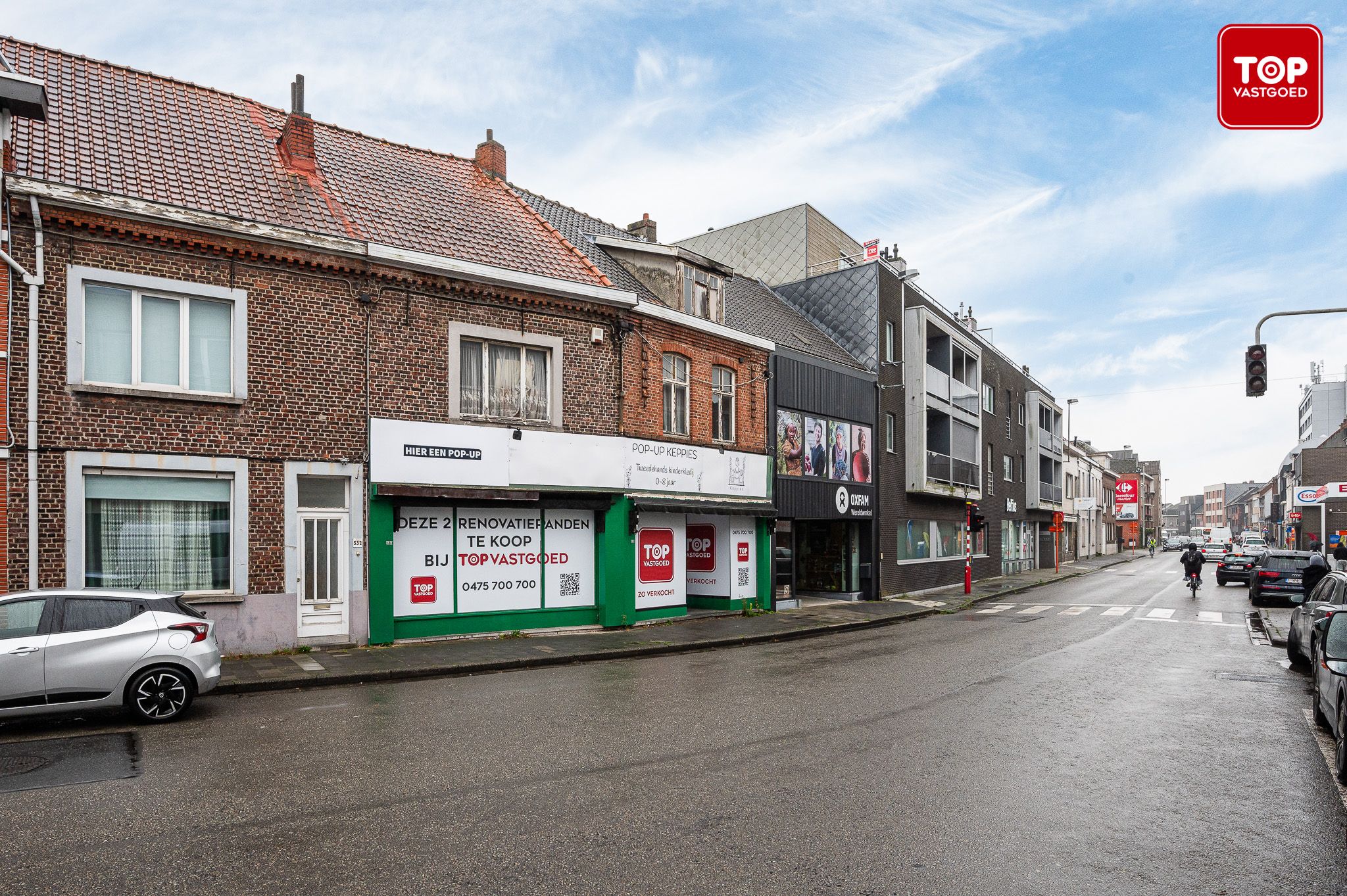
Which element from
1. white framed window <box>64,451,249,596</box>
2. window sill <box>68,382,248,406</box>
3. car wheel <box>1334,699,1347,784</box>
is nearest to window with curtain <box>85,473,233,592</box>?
white framed window <box>64,451,249,596</box>

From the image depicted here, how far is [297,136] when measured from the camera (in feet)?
54.3

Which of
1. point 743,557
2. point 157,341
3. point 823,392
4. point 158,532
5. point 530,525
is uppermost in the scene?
point 823,392

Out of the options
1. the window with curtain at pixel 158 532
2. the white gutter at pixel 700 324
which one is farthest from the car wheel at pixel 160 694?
the white gutter at pixel 700 324

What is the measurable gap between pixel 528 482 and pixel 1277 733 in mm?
11924

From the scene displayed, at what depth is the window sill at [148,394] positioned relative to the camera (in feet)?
40.9

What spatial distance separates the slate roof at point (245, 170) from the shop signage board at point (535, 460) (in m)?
3.18

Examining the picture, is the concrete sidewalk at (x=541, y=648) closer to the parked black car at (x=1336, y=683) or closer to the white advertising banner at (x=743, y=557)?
the white advertising banner at (x=743, y=557)

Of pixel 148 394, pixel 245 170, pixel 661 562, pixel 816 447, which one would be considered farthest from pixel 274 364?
pixel 816 447

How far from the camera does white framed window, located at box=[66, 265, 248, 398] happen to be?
12.6m

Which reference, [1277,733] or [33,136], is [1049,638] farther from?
[33,136]

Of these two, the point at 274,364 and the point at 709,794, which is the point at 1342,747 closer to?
the point at 709,794

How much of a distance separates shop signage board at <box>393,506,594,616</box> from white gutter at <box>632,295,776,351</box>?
4451 millimetres

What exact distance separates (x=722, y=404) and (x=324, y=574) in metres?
10.3

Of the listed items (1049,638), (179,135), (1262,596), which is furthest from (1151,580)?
(179,135)
